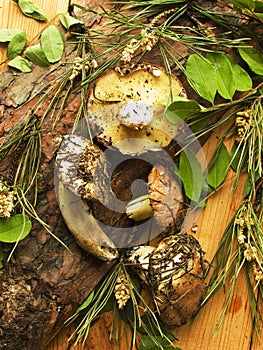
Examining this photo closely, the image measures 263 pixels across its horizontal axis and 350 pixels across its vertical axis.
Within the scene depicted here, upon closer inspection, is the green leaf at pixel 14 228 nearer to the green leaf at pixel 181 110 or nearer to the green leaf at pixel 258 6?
the green leaf at pixel 181 110

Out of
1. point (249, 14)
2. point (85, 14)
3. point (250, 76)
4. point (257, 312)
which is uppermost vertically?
point (85, 14)

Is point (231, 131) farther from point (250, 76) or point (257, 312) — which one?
point (257, 312)

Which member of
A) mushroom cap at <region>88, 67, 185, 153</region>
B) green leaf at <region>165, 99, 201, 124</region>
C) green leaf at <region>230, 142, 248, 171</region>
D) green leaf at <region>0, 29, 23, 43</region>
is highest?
green leaf at <region>0, 29, 23, 43</region>

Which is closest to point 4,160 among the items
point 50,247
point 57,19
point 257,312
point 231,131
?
point 50,247

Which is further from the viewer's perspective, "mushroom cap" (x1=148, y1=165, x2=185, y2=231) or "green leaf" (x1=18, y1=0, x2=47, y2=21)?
"green leaf" (x1=18, y1=0, x2=47, y2=21)

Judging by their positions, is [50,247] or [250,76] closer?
[50,247]

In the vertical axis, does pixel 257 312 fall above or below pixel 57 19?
below

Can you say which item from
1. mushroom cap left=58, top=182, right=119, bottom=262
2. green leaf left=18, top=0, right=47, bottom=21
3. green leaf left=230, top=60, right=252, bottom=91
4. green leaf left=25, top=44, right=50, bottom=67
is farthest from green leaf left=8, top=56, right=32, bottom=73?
green leaf left=230, top=60, right=252, bottom=91

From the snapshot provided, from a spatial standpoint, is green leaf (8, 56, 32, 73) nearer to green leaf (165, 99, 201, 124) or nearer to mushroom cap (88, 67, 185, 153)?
mushroom cap (88, 67, 185, 153)
